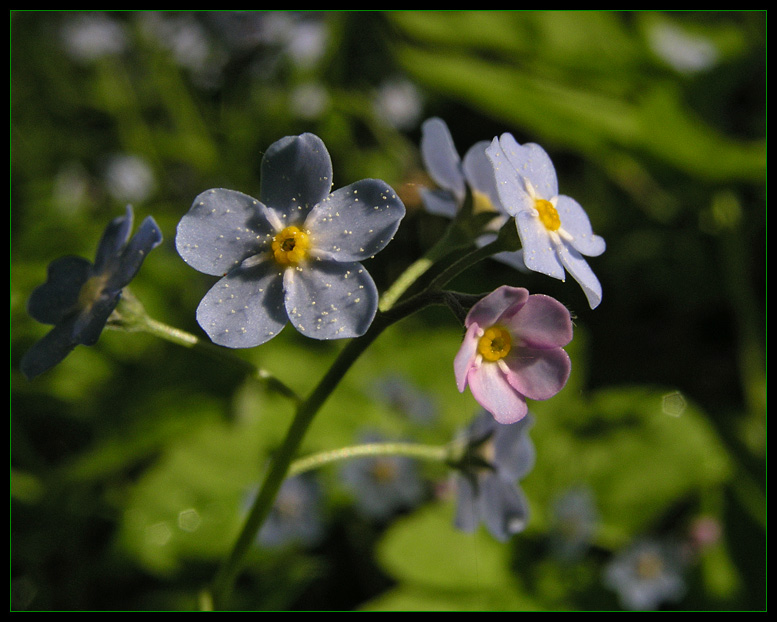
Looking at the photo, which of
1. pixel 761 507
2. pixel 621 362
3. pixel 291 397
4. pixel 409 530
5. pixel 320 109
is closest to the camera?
pixel 291 397

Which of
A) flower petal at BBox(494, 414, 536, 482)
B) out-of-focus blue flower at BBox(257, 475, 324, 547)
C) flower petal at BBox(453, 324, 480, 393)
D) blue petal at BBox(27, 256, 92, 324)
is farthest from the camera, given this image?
out-of-focus blue flower at BBox(257, 475, 324, 547)

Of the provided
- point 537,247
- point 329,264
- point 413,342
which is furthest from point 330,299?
point 413,342

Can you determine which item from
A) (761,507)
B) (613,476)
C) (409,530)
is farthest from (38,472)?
(761,507)

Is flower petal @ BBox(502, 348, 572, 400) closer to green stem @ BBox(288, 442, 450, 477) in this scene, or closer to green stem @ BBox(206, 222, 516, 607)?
green stem @ BBox(206, 222, 516, 607)

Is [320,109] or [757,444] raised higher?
[320,109]

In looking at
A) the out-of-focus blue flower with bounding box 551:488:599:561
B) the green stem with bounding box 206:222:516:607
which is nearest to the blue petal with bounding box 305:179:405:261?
the green stem with bounding box 206:222:516:607
